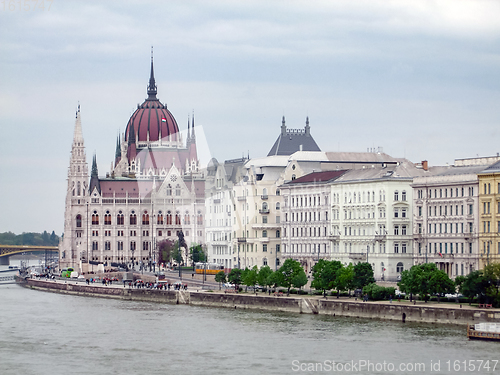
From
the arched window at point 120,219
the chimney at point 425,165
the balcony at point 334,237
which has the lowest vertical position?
the balcony at point 334,237

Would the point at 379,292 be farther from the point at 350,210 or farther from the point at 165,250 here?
the point at 165,250

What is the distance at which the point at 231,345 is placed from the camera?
7400cm

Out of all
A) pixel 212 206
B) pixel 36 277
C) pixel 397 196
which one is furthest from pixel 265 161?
pixel 36 277

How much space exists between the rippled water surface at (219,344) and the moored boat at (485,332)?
72 cm

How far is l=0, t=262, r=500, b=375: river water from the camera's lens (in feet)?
213

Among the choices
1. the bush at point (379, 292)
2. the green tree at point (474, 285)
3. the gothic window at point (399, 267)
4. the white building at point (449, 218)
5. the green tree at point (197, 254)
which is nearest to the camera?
the green tree at point (474, 285)

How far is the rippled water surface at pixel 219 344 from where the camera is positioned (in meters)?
65.6

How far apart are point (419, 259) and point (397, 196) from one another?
660 centimetres

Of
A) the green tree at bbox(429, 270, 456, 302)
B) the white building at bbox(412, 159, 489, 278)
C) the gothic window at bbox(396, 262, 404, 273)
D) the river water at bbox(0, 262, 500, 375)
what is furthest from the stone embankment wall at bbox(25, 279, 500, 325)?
the gothic window at bbox(396, 262, 404, 273)

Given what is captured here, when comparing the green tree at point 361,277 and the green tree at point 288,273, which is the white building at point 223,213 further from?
the green tree at point 361,277

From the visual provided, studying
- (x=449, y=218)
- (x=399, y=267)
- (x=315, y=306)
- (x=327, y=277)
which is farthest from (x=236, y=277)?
(x=449, y=218)

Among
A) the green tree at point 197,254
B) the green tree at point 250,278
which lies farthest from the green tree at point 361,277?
the green tree at point 197,254

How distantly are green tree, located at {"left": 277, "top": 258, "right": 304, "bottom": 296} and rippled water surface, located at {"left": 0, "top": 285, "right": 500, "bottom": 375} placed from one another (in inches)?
209

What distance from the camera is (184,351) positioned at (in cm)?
7219
